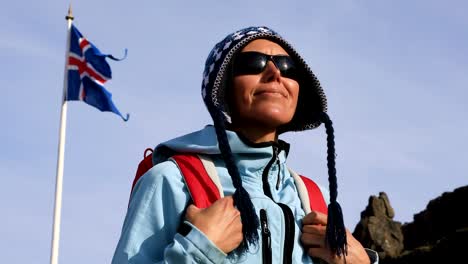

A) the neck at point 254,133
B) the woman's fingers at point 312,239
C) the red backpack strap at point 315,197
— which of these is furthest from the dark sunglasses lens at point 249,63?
the woman's fingers at point 312,239

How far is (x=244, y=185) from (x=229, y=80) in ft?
1.62

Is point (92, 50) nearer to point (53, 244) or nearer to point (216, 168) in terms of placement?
point (53, 244)

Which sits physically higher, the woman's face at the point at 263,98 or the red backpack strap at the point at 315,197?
the woman's face at the point at 263,98

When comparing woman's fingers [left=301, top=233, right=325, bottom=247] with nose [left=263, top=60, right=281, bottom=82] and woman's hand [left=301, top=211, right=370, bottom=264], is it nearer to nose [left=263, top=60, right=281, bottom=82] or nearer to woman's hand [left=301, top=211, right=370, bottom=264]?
woman's hand [left=301, top=211, right=370, bottom=264]

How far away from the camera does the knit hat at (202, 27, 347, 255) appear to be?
13.4 feet

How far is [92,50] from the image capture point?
776 inches

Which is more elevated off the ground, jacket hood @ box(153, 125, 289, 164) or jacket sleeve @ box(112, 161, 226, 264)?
jacket hood @ box(153, 125, 289, 164)

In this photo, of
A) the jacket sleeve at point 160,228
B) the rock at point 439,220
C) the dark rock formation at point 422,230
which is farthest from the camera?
the rock at point 439,220

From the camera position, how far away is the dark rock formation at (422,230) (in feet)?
117

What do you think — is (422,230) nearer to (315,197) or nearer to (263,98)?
(315,197)

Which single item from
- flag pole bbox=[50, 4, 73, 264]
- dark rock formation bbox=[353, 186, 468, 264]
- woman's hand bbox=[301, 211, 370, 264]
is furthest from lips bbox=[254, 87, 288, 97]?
dark rock formation bbox=[353, 186, 468, 264]

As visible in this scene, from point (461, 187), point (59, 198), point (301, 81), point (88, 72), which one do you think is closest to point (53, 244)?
point (59, 198)

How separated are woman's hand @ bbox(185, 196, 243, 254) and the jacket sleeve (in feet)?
0.14

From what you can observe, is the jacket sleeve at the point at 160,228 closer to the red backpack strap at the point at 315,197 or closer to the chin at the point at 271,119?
the chin at the point at 271,119
